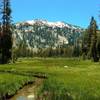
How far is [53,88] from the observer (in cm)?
2661

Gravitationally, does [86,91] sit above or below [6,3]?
below

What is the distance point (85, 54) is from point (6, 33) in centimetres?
5466

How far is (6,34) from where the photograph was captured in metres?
90.6

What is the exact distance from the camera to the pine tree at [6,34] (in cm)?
8831

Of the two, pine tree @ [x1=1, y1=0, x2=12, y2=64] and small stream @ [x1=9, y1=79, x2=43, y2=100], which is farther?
pine tree @ [x1=1, y1=0, x2=12, y2=64]

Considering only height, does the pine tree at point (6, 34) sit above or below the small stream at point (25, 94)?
above

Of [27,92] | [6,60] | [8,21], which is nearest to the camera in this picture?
[27,92]

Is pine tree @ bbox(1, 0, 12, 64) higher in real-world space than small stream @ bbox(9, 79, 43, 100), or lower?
higher

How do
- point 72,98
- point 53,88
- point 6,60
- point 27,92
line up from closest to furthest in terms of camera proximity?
point 72,98 → point 53,88 → point 27,92 → point 6,60

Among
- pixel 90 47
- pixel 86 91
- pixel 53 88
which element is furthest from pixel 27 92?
pixel 90 47

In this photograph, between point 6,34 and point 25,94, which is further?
point 6,34

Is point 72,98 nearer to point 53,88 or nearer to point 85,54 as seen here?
point 53,88

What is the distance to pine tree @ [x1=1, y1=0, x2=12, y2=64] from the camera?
8831 centimetres

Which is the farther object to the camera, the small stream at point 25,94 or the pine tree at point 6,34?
the pine tree at point 6,34
